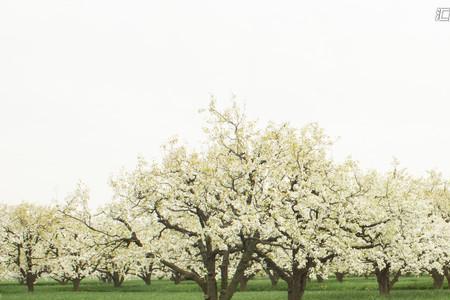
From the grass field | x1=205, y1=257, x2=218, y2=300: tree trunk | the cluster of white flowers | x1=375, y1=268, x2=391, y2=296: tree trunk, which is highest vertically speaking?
the cluster of white flowers

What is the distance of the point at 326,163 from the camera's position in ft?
81.4

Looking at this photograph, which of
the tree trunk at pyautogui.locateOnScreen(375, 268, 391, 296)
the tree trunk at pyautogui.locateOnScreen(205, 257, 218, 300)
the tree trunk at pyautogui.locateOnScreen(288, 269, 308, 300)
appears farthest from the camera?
the tree trunk at pyautogui.locateOnScreen(375, 268, 391, 296)

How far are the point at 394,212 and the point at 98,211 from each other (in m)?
13.7

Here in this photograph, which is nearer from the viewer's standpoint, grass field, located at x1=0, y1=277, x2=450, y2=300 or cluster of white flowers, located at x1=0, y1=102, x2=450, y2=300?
cluster of white flowers, located at x1=0, y1=102, x2=450, y2=300

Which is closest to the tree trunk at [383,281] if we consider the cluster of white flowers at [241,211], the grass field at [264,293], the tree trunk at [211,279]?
the grass field at [264,293]

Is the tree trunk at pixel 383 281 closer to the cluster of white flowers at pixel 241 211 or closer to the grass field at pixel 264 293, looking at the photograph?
the grass field at pixel 264 293

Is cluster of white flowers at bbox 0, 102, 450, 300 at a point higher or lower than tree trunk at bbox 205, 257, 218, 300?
higher

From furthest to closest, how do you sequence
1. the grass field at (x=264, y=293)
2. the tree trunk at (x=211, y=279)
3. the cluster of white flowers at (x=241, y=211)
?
the grass field at (x=264, y=293)
the tree trunk at (x=211, y=279)
the cluster of white flowers at (x=241, y=211)

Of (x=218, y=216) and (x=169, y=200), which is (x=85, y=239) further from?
(x=218, y=216)

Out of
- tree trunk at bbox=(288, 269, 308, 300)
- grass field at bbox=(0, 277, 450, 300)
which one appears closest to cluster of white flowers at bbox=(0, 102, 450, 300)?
tree trunk at bbox=(288, 269, 308, 300)

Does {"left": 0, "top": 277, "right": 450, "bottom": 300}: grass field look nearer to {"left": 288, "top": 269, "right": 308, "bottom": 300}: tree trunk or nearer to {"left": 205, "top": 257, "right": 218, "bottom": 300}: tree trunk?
{"left": 288, "top": 269, "right": 308, "bottom": 300}: tree trunk

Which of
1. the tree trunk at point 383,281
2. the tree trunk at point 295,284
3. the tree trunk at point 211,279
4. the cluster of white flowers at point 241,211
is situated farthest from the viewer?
the tree trunk at point 383,281

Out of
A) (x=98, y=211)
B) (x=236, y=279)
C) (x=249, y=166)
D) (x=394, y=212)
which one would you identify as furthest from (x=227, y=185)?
(x=394, y=212)

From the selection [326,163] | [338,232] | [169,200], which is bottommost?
[338,232]
